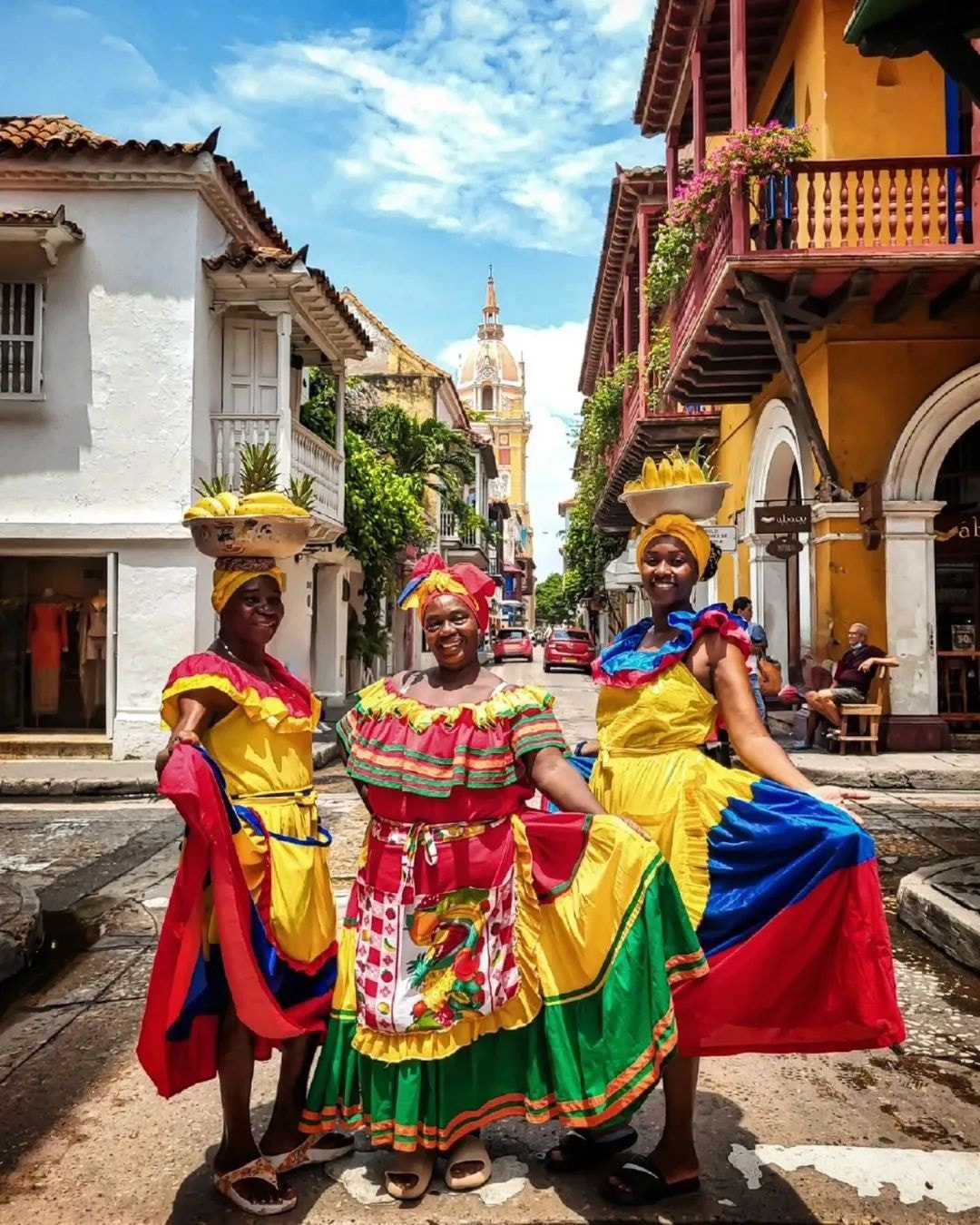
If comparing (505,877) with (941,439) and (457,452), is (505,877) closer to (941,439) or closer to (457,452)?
(941,439)

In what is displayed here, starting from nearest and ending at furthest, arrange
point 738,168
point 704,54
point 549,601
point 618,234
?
point 738,168 → point 704,54 → point 618,234 → point 549,601

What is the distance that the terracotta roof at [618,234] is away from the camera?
18125 mm

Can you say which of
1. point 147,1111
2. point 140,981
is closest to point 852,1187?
point 147,1111

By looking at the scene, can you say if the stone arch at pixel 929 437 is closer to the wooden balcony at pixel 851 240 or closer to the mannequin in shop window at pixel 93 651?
the wooden balcony at pixel 851 240

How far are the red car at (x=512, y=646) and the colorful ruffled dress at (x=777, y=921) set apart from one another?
113 feet

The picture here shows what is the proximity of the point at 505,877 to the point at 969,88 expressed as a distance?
351 cm

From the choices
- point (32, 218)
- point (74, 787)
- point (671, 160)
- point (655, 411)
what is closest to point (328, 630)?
point (655, 411)

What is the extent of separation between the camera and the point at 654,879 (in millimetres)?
2629

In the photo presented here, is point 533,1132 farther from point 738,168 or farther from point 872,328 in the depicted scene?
point 872,328

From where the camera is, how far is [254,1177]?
2.70 m

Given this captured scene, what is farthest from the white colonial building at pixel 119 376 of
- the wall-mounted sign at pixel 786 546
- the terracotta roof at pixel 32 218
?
the wall-mounted sign at pixel 786 546

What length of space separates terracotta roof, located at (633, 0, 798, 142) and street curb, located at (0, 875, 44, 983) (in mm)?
12109

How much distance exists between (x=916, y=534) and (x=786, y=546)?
153 centimetres

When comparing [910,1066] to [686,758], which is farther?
[910,1066]
